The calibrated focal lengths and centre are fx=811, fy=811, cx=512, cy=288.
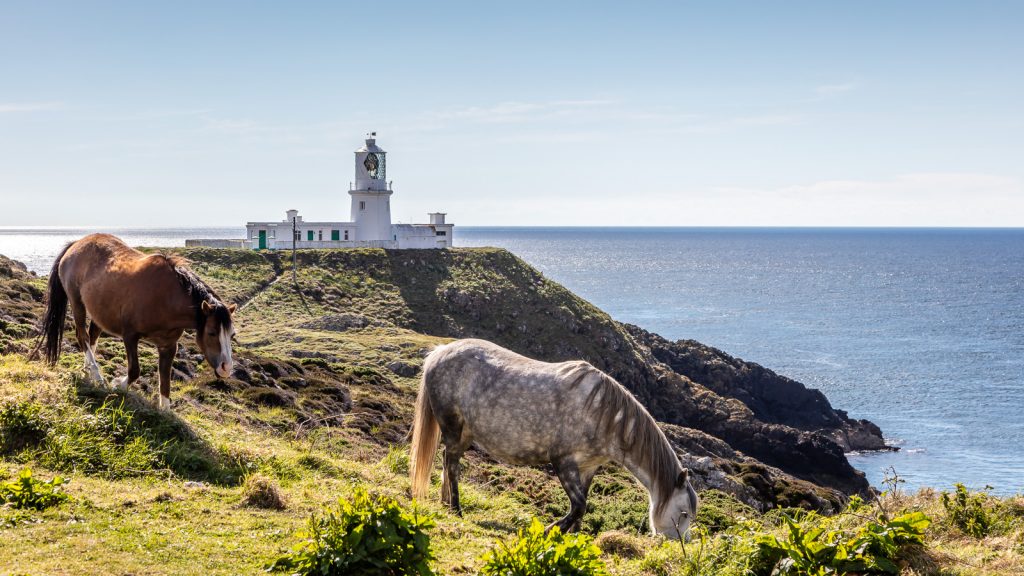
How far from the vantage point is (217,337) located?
35.9 feet

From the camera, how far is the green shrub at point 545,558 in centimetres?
631

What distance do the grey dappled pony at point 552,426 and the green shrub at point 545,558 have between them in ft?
10.6

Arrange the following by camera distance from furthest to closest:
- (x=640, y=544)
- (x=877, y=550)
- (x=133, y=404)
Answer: (x=133, y=404), (x=640, y=544), (x=877, y=550)

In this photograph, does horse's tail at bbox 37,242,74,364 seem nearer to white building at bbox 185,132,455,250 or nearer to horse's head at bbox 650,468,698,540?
horse's head at bbox 650,468,698,540

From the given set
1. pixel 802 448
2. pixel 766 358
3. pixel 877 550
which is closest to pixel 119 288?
pixel 877 550

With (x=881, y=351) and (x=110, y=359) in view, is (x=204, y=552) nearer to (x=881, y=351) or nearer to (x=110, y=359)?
(x=110, y=359)

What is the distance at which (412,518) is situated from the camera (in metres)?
6.92

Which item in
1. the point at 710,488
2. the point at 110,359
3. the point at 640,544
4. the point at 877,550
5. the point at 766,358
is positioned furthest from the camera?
the point at 766,358

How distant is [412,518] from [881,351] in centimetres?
8498

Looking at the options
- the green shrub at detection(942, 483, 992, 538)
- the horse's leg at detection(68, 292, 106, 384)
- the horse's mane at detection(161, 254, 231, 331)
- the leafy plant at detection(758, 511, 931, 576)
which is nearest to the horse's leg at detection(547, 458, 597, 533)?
the leafy plant at detection(758, 511, 931, 576)

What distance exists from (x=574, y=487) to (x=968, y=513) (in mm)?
4405

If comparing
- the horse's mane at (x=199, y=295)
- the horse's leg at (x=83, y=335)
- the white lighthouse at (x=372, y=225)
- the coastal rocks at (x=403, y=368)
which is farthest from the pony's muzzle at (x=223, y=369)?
the white lighthouse at (x=372, y=225)

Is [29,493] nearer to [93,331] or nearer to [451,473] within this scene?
[93,331]

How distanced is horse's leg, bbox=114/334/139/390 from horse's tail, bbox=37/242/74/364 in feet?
3.97
